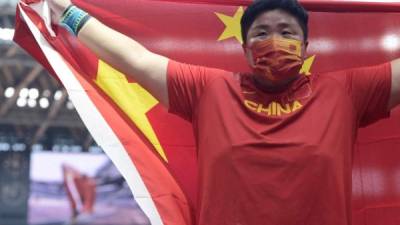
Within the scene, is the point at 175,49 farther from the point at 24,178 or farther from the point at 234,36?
the point at 24,178

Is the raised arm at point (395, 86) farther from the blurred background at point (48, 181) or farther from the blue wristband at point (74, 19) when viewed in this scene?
the blurred background at point (48, 181)

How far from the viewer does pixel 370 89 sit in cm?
152

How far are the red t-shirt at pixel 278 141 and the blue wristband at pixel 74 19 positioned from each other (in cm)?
29

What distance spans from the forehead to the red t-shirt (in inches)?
4.9

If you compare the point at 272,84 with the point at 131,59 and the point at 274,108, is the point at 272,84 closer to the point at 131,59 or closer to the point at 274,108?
the point at 274,108

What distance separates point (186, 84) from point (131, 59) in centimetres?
14

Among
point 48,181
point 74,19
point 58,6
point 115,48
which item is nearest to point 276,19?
point 115,48

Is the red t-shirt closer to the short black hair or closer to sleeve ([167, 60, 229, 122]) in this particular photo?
sleeve ([167, 60, 229, 122])

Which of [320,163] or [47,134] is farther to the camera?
[47,134]

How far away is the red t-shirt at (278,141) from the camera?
55.5 inches

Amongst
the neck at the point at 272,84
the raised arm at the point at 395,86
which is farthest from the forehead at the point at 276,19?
the raised arm at the point at 395,86

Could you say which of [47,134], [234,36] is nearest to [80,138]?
[47,134]

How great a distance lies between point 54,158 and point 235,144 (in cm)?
962

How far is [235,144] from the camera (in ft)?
4.71
